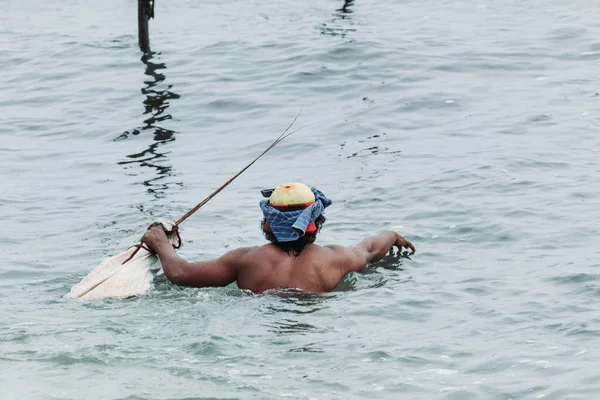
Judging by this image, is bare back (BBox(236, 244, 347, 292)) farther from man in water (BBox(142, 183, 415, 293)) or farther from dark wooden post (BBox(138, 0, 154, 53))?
dark wooden post (BBox(138, 0, 154, 53))

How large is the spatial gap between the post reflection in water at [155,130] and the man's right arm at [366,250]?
396 cm

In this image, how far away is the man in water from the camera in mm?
8250

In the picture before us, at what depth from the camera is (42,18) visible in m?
25.5

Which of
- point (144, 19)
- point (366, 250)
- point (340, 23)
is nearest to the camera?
point (366, 250)

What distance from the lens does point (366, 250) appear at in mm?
9062

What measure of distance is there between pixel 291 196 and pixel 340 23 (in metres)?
14.8

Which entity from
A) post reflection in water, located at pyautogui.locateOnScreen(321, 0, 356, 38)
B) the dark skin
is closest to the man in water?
the dark skin

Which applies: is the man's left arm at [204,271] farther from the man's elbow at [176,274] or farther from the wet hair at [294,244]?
the wet hair at [294,244]

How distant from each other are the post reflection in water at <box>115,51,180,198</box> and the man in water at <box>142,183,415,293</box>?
4.26 m

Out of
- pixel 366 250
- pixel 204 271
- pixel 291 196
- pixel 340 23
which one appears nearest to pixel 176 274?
Answer: pixel 204 271

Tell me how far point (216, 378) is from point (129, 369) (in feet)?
1.97

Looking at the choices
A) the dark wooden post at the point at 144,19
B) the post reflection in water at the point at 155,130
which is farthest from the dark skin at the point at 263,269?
the dark wooden post at the point at 144,19

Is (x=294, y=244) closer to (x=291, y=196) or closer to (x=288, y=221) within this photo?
(x=288, y=221)

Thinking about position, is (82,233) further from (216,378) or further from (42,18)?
(42,18)
